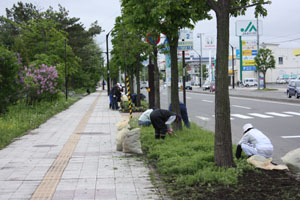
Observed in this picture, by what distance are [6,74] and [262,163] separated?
15.2 meters

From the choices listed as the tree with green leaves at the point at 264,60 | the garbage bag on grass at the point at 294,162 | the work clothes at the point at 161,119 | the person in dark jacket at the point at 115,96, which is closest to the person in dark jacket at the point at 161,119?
the work clothes at the point at 161,119

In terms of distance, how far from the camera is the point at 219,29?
21.6 feet

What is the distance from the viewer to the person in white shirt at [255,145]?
727 cm

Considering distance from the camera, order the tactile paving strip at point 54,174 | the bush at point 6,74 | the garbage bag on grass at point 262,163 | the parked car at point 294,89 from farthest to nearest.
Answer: the parked car at point 294,89, the bush at point 6,74, the garbage bag on grass at point 262,163, the tactile paving strip at point 54,174

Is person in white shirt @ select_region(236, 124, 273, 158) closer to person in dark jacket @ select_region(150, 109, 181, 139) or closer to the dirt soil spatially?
the dirt soil

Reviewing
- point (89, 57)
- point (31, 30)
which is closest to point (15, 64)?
point (31, 30)

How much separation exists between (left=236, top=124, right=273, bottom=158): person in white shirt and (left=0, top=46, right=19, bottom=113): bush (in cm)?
1376

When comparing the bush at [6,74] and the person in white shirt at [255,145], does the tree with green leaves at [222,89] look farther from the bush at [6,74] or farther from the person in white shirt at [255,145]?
the bush at [6,74]

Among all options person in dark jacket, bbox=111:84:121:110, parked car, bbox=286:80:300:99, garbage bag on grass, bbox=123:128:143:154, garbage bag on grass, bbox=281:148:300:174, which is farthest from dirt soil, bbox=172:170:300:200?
parked car, bbox=286:80:300:99

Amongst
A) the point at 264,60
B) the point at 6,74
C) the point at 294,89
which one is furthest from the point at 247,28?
A: the point at 6,74

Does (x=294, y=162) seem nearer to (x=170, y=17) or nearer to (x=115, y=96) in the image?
(x=170, y=17)

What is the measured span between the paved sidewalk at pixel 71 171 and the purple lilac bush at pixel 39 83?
12.7 metres

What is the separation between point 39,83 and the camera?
85.8 feet

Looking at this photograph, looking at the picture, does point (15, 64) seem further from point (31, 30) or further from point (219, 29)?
point (31, 30)
